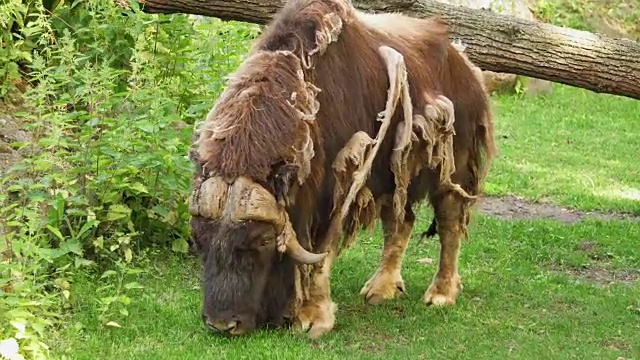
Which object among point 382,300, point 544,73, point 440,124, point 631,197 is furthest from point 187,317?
point 631,197

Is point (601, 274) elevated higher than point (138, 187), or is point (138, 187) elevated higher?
point (138, 187)

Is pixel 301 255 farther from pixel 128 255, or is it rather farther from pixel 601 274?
pixel 601 274

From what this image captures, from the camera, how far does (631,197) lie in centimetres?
892

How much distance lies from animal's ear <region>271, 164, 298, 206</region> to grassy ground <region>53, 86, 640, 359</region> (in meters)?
0.66

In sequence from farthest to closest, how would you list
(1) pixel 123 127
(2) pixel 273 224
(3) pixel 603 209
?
(3) pixel 603 209 < (1) pixel 123 127 < (2) pixel 273 224

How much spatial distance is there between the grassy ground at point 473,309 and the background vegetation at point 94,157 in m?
0.12

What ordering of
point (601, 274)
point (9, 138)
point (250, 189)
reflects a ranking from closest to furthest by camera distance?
point (250, 189) < point (9, 138) < point (601, 274)

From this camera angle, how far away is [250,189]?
14.6 feet

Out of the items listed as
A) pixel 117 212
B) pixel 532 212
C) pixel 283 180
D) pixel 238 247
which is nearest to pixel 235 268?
pixel 238 247

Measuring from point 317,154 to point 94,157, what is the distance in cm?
166

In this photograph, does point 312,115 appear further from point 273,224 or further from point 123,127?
point 123,127

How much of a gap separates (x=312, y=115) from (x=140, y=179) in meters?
1.78

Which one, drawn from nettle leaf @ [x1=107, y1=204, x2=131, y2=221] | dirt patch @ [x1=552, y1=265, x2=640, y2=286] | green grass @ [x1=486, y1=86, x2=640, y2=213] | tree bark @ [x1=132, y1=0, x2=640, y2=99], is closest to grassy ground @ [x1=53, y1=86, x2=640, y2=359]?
dirt patch @ [x1=552, y1=265, x2=640, y2=286]

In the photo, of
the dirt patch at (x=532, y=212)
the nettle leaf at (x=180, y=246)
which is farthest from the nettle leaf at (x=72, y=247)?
the dirt patch at (x=532, y=212)
